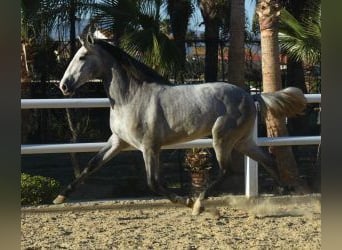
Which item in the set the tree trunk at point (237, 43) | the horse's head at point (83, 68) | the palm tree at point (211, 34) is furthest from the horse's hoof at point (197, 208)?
the palm tree at point (211, 34)

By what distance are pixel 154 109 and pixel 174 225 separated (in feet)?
3.80

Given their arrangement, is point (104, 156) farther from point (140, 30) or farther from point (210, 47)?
point (210, 47)

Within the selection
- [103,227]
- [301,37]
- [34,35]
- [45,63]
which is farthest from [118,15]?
[103,227]

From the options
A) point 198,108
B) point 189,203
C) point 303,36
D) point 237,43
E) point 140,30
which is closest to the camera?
point 198,108

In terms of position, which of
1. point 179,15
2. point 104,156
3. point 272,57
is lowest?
point 104,156

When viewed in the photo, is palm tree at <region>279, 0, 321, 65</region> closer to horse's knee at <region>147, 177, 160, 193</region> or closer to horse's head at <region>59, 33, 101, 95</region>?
horse's knee at <region>147, 177, 160, 193</region>

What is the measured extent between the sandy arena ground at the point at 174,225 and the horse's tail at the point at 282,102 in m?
1.08

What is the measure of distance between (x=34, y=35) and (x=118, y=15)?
4.29 ft

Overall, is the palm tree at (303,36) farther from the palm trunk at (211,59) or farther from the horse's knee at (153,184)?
the horse's knee at (153,184)

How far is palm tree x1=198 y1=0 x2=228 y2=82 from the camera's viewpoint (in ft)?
31.7

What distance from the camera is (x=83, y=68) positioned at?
16.3 ft

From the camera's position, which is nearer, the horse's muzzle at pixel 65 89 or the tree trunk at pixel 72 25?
the horse's muzzle at pixel 65 89

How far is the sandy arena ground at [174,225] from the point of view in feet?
15.9

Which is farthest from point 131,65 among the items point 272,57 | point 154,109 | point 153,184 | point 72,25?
point 72,25
